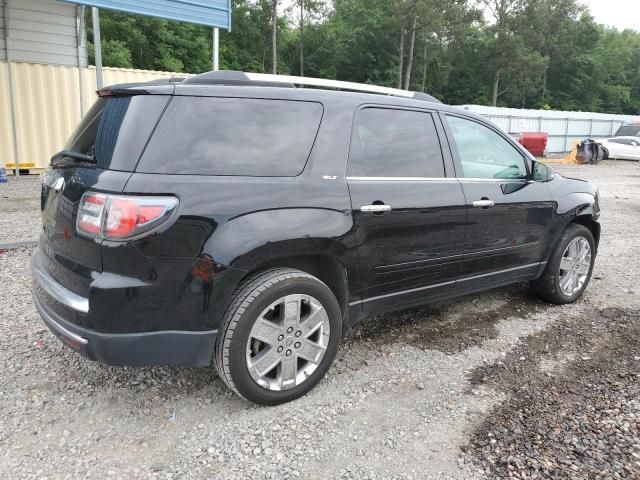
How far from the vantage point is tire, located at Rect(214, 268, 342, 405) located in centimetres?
266

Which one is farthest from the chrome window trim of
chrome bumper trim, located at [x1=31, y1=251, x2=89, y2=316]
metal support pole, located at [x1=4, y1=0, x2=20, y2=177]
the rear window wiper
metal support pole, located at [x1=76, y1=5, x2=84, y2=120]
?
metal support pole, located at [x1=4, y1=0, x2=20, y2=177]

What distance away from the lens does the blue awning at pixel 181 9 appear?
Result: 8000mm

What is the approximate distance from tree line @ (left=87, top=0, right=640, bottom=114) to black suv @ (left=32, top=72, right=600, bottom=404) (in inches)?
1189

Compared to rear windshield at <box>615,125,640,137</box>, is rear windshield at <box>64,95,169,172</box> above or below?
below

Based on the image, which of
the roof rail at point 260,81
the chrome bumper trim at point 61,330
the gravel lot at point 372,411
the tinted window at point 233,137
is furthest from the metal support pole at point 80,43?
the tinted window at point 233,137

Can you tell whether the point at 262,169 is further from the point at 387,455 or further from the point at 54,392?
the point at 54,392

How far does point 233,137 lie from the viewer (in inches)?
108

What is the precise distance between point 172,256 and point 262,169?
0.67 m

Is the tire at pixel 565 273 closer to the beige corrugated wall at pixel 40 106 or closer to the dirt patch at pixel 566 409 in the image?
the dirt patch at pixel 566 409

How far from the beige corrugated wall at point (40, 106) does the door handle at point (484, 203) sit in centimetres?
923

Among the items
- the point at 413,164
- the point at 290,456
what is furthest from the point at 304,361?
the point at 413,164

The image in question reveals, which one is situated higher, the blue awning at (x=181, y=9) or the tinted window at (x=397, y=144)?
the blue awning at (x=181, y=9)

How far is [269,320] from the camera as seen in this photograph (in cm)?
281

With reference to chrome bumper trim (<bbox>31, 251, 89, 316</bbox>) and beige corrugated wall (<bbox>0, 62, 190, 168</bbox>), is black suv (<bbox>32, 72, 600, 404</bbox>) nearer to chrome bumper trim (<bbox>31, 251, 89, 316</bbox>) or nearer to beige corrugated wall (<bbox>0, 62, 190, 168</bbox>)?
chrome bumper trim (<bbox>31, 251, 89, 316</bbox>)
